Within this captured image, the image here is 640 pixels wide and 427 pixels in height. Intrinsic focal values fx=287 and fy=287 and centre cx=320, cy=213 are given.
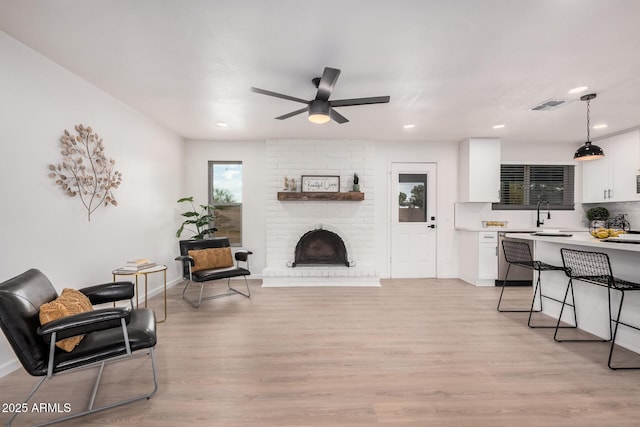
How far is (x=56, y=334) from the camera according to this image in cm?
163

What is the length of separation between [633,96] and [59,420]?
5.81m

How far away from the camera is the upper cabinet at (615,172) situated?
174 inches

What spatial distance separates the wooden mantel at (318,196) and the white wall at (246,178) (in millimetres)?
526

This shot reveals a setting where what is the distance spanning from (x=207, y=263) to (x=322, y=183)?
232 cm

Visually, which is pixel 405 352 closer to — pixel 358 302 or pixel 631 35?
pixel 358 302

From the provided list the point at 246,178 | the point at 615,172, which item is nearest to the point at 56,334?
the point at 246,178

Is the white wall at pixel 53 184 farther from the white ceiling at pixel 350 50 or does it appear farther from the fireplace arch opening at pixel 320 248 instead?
the fireplace arch opening at pixel 320 248

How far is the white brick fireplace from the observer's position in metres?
5.09

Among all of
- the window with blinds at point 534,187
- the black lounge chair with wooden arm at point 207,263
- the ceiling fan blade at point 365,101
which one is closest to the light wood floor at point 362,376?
the black lounge chair with wooden arm at point 207,263

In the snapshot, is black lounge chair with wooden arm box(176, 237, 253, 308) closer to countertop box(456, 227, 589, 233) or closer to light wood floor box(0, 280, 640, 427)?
light wood floor box(0, 280, 640, 427)

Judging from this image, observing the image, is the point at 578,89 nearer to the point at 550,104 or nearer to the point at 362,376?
the point at 550,104

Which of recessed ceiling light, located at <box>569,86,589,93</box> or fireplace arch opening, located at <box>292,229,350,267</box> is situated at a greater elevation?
recessed ceiling light, located at <box>569,86,589,93</box>

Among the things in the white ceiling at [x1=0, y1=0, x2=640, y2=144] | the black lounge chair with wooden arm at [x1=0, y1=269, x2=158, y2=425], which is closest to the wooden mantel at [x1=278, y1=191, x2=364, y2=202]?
the white ceiling at [x1=0, y1=0, x2=640, y2=144]

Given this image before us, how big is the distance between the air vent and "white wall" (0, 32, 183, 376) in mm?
5006
